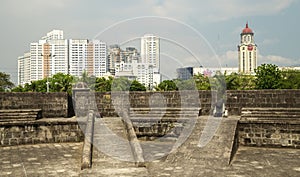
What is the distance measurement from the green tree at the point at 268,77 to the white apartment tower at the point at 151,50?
73.9 ft

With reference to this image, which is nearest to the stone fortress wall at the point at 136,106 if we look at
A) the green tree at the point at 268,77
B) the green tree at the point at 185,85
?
the green tree at the point at 185,85

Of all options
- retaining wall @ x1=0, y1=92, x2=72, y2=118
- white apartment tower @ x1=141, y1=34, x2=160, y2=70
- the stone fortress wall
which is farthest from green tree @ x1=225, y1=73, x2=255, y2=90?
white apartment tower @ x1=141, y1=34, x2=160, y2=70

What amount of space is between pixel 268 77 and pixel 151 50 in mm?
23130

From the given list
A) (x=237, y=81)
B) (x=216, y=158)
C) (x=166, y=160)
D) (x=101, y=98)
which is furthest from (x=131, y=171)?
(x=237, y=81)

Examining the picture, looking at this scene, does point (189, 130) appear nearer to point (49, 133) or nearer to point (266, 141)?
point (266, 141)

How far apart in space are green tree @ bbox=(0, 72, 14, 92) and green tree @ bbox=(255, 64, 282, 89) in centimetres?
2730

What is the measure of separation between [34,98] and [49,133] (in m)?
2.08

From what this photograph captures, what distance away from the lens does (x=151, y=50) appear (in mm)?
8016

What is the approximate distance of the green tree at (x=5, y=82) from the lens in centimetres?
3578

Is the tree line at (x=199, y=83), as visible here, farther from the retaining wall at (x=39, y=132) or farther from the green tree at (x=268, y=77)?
the retaining wall at (x=39, y=132)

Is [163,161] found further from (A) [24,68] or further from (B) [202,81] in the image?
(A) [24,68]

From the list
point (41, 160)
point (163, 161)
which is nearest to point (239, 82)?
point (163, 161)

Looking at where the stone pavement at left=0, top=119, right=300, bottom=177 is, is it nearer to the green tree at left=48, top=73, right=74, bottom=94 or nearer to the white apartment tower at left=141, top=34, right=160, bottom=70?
the white apartment tower at left=141, top=34, right=160, bottom=70

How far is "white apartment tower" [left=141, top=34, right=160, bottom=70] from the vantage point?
7.61 m
